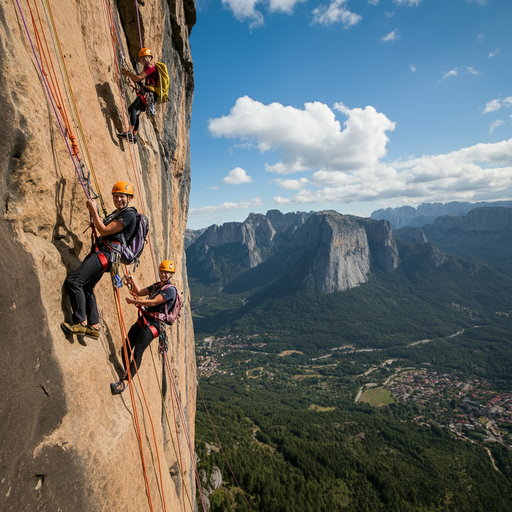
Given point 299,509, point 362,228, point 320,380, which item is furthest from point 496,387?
point 362,228

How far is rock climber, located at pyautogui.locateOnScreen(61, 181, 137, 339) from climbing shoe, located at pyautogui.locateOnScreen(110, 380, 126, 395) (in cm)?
87

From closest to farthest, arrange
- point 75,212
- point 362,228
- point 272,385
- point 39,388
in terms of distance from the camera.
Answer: point 39,388 → point 75,212 → point 272,385 → point 362,228

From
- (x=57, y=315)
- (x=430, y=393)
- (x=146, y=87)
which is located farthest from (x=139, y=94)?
(x=430, y=393)

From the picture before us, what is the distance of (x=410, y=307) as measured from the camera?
12269 centimetres

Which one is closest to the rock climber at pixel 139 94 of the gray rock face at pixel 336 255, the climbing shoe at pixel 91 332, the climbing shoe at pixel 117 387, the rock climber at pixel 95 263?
the rock climber at pixel 95 263

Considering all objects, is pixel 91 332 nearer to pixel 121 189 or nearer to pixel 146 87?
pixel 121 189

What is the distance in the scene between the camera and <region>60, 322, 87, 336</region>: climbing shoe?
11.9 feet

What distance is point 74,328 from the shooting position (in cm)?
372

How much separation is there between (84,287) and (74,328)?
1.92 ft

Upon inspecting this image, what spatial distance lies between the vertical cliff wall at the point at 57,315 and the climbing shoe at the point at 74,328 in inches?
4.0

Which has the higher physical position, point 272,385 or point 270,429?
point 270,429

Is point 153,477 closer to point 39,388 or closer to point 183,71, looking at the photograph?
point 39,388

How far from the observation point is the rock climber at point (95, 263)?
3.78 m

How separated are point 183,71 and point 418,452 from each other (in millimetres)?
59620
